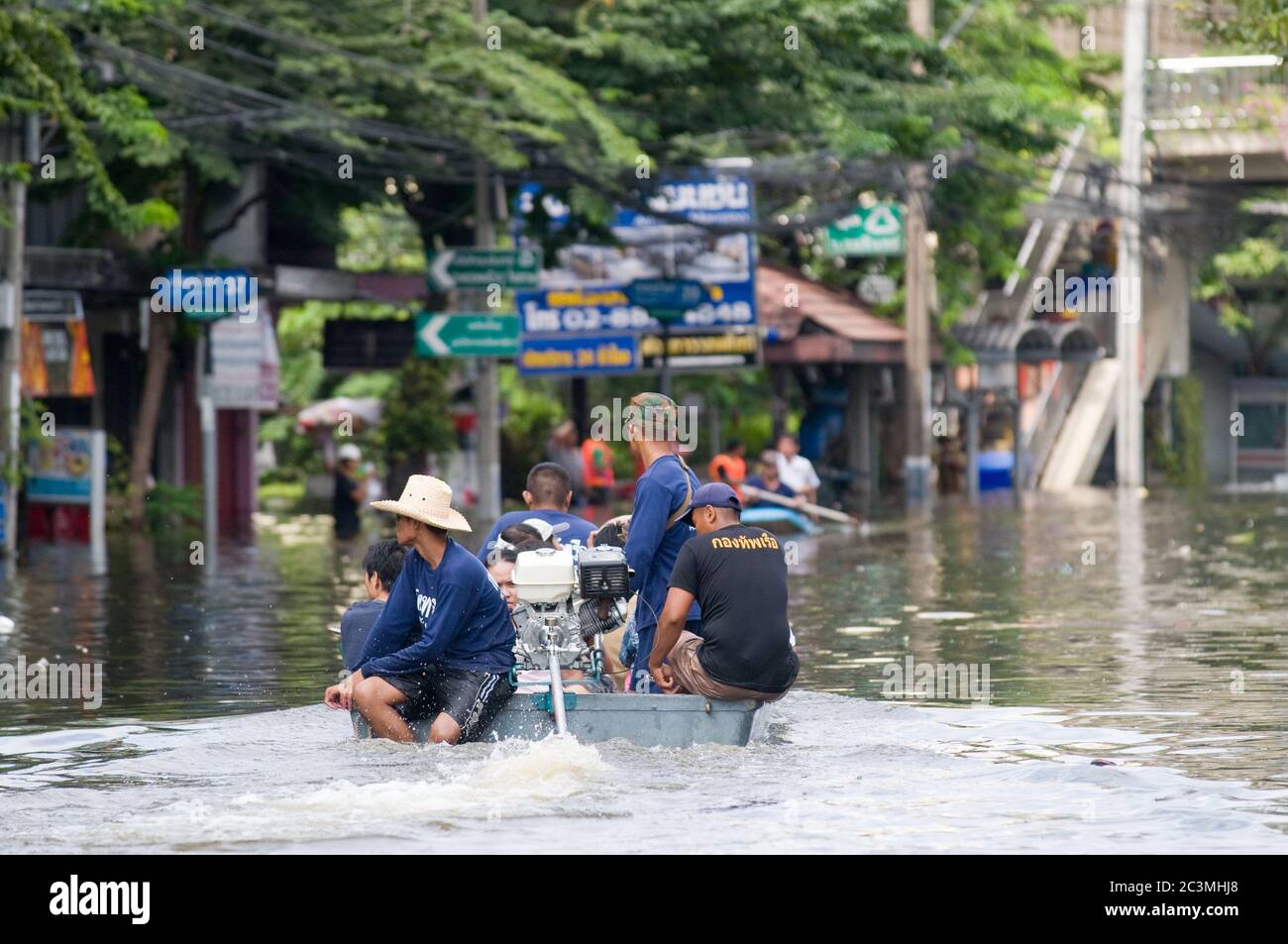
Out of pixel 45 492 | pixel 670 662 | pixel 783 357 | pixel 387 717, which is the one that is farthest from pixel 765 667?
pixel 783 357

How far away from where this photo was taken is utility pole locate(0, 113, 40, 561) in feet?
82.7

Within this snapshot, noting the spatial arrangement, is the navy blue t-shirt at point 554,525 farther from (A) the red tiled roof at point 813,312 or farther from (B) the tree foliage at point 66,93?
(A) the red tiled roof at point 813,312

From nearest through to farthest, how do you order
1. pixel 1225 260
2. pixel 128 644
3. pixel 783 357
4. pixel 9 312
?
1. pixel 128 644
2. pixel 9 312
3. pixel 783 357
4. pixel 1225 260

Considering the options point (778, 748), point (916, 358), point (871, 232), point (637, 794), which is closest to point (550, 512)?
point (778, 748)

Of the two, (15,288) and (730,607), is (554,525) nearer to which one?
(730,607)

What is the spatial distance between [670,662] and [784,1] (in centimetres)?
2196

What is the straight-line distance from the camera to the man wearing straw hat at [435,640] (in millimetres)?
12312

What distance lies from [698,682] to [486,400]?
22.3m

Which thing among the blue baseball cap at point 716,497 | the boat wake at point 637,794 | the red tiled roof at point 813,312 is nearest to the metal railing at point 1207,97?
the red tiled roof at point 813,312

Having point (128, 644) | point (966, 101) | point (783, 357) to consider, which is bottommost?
point (128, 644)

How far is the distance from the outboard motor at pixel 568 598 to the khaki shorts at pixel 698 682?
1.20 ft

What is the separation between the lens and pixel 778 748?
12.8 m

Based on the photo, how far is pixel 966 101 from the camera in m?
34.5

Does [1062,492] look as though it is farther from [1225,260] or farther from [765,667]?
[765,667]
